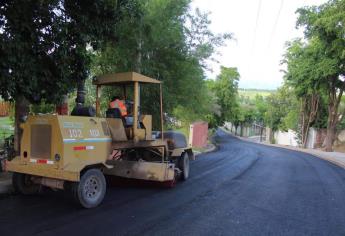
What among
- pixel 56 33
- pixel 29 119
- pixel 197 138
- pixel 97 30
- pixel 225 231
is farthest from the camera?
pixel 197 138

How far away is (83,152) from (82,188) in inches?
28.4

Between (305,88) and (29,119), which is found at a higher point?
(305,88)

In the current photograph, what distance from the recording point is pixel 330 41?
1230 inches

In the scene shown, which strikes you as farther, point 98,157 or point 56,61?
point 56,61

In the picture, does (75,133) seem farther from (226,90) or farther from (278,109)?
(278,109)

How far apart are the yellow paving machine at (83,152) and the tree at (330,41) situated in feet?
58.7

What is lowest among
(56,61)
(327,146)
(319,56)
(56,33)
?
(327,146)

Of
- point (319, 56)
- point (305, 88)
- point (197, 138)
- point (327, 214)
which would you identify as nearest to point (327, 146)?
point (305, 88)

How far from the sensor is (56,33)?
31.4 feet

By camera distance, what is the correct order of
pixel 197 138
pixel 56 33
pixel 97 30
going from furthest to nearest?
1. pixel 197 138
2. pixel 97 30
3. pixel 56 33

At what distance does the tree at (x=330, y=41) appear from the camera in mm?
26717

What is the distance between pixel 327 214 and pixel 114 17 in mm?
6530

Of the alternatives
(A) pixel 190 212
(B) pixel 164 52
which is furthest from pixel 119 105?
(B) pixel 164 52

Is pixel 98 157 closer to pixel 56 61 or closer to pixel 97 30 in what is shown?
pixel 56 61
